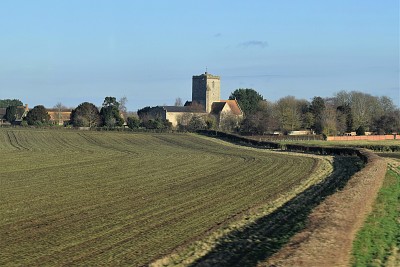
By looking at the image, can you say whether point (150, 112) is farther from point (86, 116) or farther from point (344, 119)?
point (344, 119)

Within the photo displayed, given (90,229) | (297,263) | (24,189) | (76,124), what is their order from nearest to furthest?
(297,263) → (90,229) → (24,189) → (76,124)

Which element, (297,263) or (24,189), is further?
(24,189)

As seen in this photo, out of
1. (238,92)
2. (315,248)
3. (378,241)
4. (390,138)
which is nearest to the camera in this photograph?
(315,248)

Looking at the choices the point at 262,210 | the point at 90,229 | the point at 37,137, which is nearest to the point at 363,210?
the point at 262,210

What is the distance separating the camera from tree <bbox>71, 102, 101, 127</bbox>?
119m

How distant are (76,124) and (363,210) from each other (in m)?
107

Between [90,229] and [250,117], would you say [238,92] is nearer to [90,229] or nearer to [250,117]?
[250,117]

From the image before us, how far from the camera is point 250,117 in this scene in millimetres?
116125

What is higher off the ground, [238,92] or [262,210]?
[238,92]

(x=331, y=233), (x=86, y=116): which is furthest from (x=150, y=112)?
(x=331, y=233)

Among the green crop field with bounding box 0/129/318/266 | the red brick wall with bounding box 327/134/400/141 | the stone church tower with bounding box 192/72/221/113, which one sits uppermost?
the stone church tower with bounding box 192/72/221/113

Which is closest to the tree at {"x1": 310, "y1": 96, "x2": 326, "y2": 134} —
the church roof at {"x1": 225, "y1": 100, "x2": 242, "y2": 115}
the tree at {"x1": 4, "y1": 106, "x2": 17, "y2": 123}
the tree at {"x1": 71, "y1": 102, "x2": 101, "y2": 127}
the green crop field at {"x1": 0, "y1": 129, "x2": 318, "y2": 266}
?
the church roof at {"x1": 225, "y1": 100, "x2": 242, "y2": 115}

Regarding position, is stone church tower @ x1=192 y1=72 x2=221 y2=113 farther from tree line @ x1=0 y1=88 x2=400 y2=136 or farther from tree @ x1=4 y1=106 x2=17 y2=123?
A: tree @ x1=4 y1=106 x2=17 y2=123

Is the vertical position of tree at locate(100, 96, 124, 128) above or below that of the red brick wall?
above
